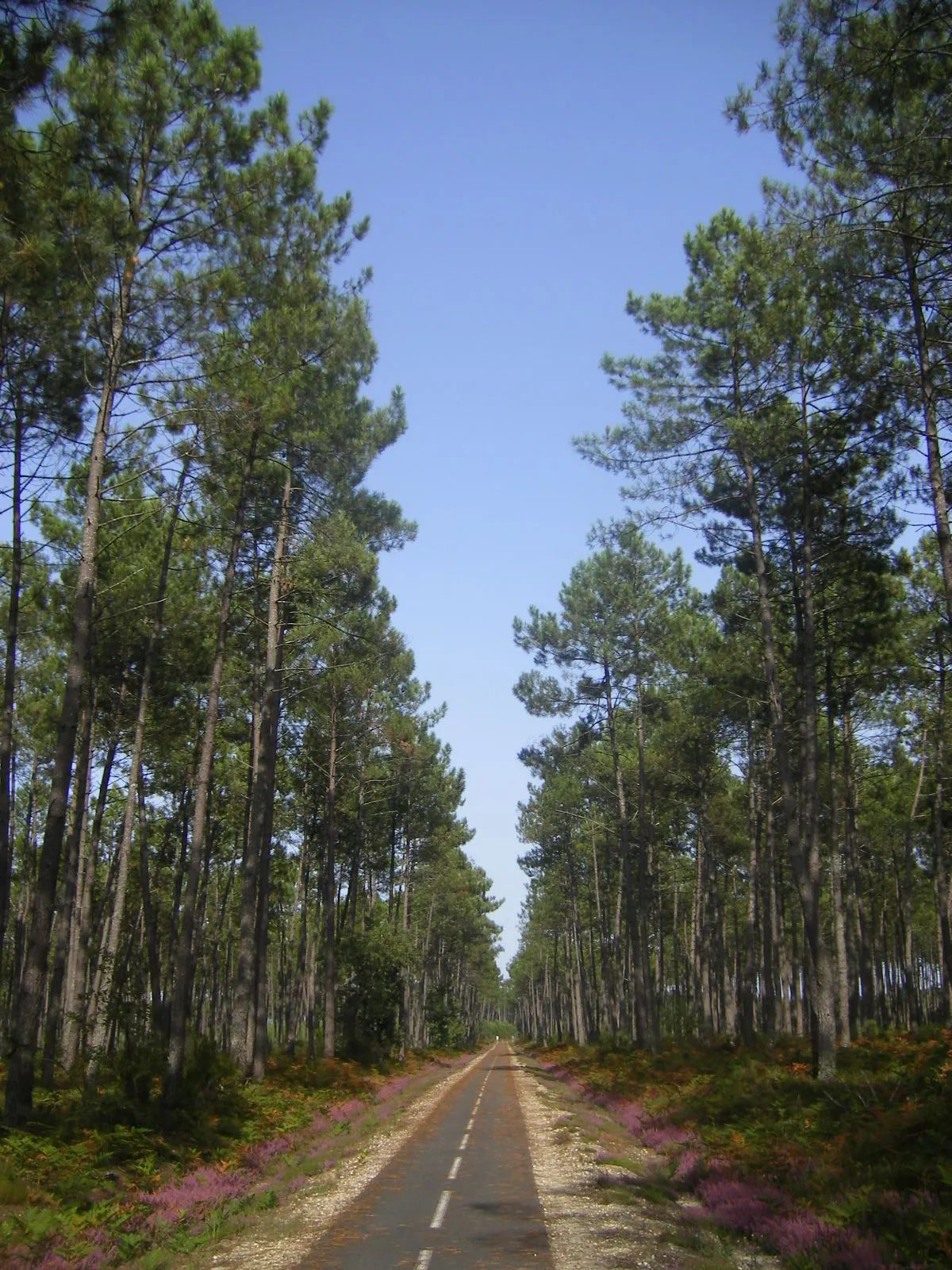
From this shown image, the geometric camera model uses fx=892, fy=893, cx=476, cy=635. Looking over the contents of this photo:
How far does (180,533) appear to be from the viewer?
23672 mm

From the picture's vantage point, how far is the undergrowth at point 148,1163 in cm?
902

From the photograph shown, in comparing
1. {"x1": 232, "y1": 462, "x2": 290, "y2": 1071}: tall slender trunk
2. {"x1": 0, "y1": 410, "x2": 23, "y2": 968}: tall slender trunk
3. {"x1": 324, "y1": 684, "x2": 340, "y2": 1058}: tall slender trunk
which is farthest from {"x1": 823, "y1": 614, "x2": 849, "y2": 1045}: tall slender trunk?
{"x1": 0, "y1": 410, "x2": 23, "y2": 968}: tall slender trunk

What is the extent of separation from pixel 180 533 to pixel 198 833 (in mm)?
9144

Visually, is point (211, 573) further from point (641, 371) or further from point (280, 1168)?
point (280, 1168)

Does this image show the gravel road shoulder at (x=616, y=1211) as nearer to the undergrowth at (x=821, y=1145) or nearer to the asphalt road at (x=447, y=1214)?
the asphalt road at (x=447, y=1214)

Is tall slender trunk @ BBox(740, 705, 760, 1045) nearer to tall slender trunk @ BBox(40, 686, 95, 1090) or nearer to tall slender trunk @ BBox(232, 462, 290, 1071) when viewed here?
tall slender trunk @ BBox(232, 462, 290, 1071)

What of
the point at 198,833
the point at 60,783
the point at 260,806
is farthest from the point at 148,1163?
the point at 260,806

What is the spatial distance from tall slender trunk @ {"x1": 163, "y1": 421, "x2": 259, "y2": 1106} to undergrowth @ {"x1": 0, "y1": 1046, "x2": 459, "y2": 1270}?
1.30 feet

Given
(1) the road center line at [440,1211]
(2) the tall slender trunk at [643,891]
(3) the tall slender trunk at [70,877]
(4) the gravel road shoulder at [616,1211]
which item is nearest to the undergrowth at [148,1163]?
(1) the road center line at [440,1211]

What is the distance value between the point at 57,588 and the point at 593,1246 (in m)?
19.3

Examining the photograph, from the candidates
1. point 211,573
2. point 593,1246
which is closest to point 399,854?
point 211,573

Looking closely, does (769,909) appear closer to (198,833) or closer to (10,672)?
(198,833)

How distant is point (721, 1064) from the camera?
77.0 ft

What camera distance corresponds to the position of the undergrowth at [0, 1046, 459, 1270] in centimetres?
902
